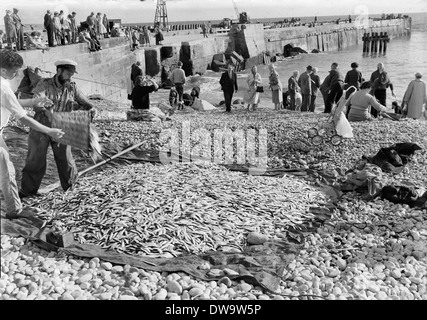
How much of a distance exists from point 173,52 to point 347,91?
721 inches

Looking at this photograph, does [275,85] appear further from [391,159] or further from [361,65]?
[361,65]

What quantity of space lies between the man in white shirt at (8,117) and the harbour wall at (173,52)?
7598mm

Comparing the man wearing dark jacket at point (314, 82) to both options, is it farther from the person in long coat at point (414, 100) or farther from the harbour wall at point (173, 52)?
the harbour wall at point (173, 52)

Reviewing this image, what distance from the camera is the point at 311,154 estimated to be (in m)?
8.23

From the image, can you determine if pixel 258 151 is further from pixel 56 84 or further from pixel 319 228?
pixel 56 84

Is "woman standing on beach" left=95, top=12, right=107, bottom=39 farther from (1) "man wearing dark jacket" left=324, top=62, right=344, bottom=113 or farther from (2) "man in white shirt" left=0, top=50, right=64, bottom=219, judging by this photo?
(2) "man in white shirt" left=0, top=50, right=64, bottom=219

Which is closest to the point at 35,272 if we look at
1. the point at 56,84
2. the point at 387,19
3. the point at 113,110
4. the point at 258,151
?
the point at 56,84

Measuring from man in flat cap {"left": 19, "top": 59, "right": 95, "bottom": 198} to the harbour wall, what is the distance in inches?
262

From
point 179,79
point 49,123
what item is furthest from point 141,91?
point 49,123

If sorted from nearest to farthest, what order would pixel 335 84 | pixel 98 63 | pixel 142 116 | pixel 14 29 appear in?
pixel 142 116 → pixel 335 84 → pixel 14 29 → pixel 98 63

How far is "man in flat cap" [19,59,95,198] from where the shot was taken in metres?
5.14

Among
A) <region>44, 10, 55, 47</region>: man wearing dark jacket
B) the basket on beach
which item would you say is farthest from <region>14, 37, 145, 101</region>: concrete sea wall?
the basket on beach

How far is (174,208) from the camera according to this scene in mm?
5094
